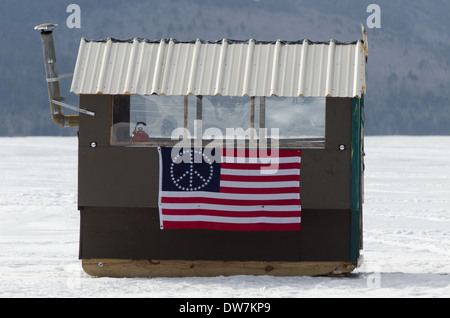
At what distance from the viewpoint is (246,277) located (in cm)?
1121

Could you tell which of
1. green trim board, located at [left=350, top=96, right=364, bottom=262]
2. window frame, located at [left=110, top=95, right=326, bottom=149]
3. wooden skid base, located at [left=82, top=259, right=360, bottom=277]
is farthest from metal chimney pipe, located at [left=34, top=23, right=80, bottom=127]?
green trim board, located at [left=350, top=96, right=364, bottom=262]

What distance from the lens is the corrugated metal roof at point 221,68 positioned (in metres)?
11.0

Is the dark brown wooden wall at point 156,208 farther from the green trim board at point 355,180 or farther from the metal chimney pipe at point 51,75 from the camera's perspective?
the metal chimney pipe at point 51,75

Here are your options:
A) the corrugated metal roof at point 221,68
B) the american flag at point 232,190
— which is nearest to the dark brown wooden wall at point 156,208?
the american flag at point 232,190

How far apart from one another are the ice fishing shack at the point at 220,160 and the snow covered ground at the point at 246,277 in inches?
17.2

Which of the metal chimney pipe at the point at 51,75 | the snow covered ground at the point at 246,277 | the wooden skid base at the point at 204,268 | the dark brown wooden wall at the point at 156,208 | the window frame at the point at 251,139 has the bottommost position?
the snow covered ground at the point at 246,277

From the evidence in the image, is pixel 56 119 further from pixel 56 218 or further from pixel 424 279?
pixel 56 218

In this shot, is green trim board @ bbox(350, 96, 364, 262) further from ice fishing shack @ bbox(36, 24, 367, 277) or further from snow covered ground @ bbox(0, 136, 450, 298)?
snow covered ground @ bbox(0, 136, 450, 298)

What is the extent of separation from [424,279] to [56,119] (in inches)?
237

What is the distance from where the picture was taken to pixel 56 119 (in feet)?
38.9

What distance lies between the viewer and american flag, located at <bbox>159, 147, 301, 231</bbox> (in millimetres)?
11148

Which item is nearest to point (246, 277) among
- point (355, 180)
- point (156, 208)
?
point (156, 208)

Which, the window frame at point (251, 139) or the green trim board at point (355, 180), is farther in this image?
the window frame at point (251, 139)
